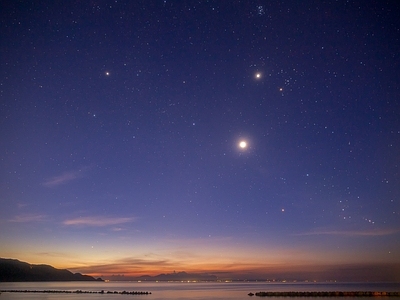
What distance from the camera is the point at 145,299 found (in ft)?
206

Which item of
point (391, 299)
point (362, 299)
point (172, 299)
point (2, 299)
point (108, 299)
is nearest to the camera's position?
point (391, 299)

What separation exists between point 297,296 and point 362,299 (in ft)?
40.8

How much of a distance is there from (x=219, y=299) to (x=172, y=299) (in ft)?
29.4

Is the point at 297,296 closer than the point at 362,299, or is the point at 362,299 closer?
the point at 362,299

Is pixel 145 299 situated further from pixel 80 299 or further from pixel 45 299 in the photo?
pixel 45 299

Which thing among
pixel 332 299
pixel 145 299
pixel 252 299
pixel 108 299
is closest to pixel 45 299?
pixel 108 299

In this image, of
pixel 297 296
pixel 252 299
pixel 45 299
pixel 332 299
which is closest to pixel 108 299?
pixel 45 299

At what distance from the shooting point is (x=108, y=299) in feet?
219

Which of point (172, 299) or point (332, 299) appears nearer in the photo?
point (332, 299)

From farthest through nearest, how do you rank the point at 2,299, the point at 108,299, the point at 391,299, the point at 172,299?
the point at 108,299
the point at 172,299
the point at 2,299
the point at 391,299

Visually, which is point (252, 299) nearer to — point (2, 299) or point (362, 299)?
point (362, 299)

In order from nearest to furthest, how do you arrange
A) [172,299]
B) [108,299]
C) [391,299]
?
[391,299], [172,299], [108,299]

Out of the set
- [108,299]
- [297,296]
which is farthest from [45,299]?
[297,296]

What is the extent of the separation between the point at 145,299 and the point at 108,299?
903 cm
